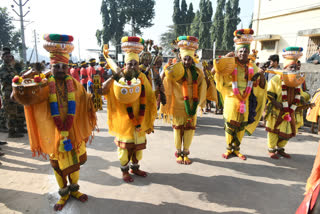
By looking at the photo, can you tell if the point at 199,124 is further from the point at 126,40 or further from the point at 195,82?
the point at 126,40

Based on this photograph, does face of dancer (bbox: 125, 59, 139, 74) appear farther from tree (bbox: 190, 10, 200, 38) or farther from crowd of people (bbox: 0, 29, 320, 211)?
tree (bbox: 190, 10, 200, 38)

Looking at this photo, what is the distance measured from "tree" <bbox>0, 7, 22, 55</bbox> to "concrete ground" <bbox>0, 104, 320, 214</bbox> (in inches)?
1329

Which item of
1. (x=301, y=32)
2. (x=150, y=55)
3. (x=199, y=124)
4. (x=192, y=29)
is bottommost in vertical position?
(x=199, y=124)

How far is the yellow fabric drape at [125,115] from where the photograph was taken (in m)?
3.06

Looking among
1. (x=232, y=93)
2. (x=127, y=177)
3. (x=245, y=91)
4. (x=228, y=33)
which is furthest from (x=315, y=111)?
(x=228, y=33)

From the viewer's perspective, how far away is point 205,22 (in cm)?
3081

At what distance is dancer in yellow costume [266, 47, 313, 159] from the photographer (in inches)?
160

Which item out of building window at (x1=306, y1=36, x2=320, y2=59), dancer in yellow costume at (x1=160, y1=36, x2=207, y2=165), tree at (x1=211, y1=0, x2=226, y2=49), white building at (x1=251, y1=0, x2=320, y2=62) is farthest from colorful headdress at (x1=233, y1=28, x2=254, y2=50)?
tree at (x1=211, y1=0, x2=226, y2=49)

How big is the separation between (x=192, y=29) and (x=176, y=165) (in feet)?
107

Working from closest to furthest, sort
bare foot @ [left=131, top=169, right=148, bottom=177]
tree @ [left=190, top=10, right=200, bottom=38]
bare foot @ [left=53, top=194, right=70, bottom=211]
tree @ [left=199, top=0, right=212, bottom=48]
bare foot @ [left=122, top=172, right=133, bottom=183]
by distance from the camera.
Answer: bare foot @ [left=53, top=194, right=70, bottom=211]
bare foot @ [left=122, top=172, right=133, bottom=183]
bare foot @ [left=131, top=169, right=148, bottom=177]
tree @ [left=199, top=0, right=212, bottom=48]
tree @ [left=190, top=10, right=200, bottom=38]

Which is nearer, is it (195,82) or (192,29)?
(195,82)

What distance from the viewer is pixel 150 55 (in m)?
3.57

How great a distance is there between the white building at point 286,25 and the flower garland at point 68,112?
47.4 feet

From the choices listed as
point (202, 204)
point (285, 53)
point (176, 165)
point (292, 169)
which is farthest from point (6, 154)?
point (285, 53)
